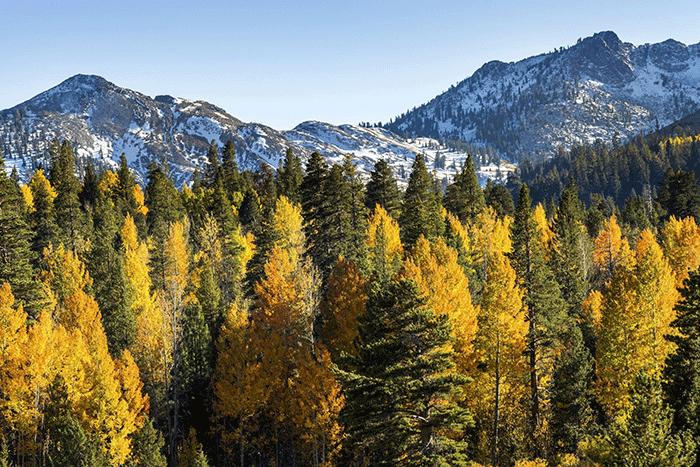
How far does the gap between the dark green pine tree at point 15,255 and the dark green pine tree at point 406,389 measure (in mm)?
26215

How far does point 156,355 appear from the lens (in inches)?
1759

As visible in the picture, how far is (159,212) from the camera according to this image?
73000 millimetres

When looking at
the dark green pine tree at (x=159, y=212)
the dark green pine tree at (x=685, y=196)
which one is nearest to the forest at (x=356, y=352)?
the dark green pine tree at (x=159, y=212)

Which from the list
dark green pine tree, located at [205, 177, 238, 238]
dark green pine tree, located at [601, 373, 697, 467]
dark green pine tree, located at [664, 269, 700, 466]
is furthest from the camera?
dark green pine tree, located at [205, 177, 238, 238]

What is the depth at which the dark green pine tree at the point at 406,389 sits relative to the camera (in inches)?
841

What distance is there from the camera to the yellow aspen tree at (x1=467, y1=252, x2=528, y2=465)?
1216 inches

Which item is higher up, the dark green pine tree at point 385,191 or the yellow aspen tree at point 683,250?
the dark green pine tree at point 385,191

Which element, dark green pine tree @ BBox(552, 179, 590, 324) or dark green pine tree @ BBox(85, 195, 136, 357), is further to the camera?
dark green pine tree @ BBox(552, 179, 590, 324)

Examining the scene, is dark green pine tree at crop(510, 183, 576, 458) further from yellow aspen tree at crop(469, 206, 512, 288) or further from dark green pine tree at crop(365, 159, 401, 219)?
dark green pine tree at crop(365, 159, 401, 219)

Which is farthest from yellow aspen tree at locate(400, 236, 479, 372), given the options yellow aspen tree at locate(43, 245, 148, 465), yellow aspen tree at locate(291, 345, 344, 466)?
yellow aspen tree at locate(43, 245, 148, 465)

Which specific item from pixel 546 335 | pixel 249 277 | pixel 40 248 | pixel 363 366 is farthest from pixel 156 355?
pixel 546 335

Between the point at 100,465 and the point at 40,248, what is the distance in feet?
119

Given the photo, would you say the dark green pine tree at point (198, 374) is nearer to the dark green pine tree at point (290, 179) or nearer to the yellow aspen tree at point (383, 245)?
the yellow aspen tree at point (383, 245)

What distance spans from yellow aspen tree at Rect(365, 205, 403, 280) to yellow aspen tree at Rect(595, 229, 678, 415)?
1634 centimetres
